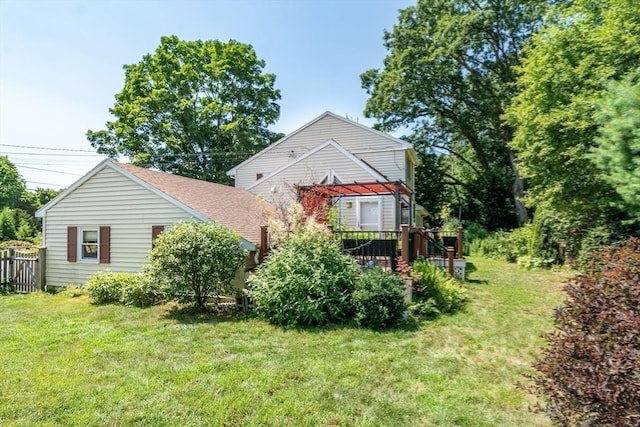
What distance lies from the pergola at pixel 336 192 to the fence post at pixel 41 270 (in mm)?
8710

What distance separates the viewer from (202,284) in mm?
8320

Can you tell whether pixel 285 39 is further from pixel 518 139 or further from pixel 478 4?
pixel 478 4

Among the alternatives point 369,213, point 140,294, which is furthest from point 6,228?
point 369,213

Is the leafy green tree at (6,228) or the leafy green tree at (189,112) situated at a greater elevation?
the leafy green tree at (189,112)

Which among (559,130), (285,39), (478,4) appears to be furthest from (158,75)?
(559,130)

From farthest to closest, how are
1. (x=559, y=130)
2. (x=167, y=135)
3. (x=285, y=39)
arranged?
(x=167, y=135), (x=285, y=39), (x=559, y=130)

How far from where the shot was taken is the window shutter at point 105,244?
1112 cm

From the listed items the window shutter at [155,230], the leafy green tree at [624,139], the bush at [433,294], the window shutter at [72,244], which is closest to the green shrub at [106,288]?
the window shutter at [155,230]

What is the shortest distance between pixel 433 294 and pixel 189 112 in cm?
2757

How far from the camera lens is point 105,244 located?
11203mm

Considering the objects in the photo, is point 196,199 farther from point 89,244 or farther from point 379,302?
point 379,302

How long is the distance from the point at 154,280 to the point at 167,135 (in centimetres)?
2480

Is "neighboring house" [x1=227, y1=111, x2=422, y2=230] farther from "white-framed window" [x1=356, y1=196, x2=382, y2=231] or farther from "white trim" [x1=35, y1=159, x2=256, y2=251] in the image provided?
"white trim" [x1=35, y1=159, x2=256, y2=251]

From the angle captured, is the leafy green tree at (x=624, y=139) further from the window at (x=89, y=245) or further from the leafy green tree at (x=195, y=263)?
the window at (x=89, y=245)
